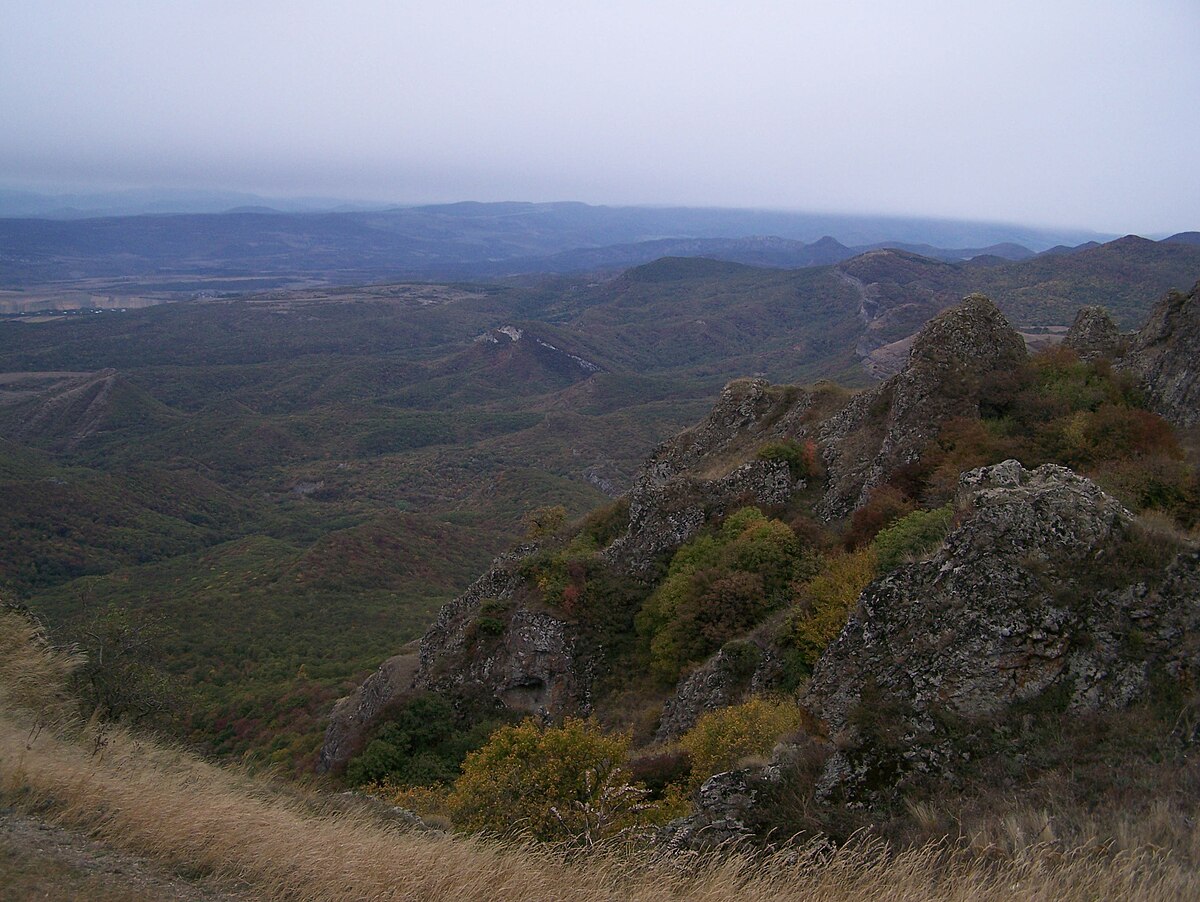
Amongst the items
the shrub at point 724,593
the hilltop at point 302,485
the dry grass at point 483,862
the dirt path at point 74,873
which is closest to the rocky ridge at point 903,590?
the shrub at point 724,593

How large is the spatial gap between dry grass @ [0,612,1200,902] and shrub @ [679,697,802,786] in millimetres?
4275

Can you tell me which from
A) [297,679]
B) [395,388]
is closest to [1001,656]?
[297,679]

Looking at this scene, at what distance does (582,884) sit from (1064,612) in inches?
273

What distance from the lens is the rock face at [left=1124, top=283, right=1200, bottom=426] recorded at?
64.3ft

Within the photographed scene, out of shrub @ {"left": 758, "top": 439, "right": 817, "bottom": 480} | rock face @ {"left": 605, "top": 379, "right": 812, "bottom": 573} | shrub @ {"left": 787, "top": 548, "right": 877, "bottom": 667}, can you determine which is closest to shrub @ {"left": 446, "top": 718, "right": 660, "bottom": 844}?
shrub @ {"left": 787, "top": 548, "right": 877, "bottom": 667}

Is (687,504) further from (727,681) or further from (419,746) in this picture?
(419,746)

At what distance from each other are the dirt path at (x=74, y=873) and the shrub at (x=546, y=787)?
14.2ft

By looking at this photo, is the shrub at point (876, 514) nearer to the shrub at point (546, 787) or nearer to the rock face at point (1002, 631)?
the rock face at point (1002, 631)

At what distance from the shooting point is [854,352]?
572 feet

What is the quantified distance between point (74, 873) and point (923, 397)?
922 inches

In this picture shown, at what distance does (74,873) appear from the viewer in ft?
19.6

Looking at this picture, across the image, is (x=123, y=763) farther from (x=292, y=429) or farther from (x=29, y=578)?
(x=292, y=429)

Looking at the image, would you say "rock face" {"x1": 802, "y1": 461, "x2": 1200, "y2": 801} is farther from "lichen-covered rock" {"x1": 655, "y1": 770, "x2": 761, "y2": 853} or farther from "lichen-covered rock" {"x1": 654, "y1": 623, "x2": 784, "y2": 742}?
"lichen-covered rock" {"x1": 654, "y1": 623, "x2": 784, "y2": 742}

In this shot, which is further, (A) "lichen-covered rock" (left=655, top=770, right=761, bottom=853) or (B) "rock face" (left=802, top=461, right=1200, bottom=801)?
(B) "rock face" (left=802, top=461, right=1200, bottom=801)
